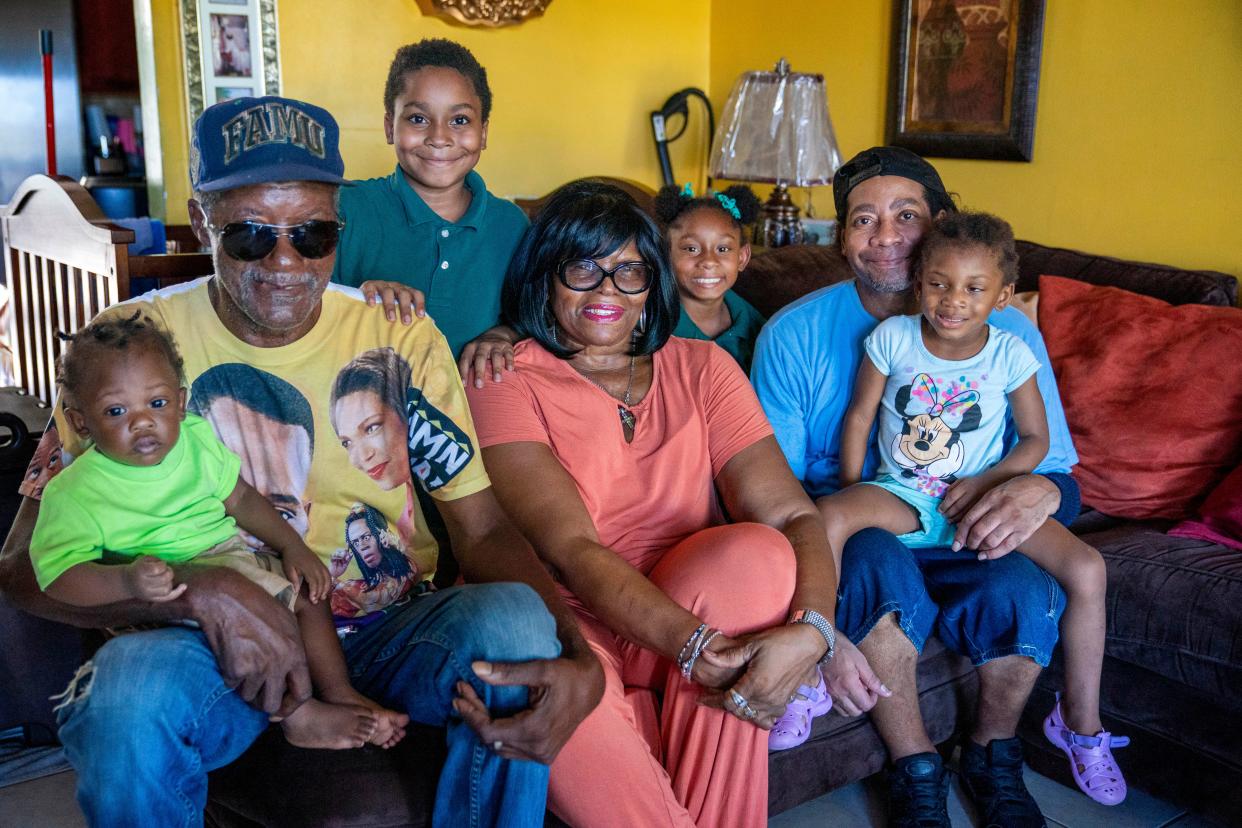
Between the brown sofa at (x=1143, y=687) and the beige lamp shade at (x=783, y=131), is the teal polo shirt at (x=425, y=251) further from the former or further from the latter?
the beige lamp shade at (x=783, y=131)

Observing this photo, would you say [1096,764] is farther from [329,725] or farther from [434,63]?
[434,63]

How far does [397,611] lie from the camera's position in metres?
1.68

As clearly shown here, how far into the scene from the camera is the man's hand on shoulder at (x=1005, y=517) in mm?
2043

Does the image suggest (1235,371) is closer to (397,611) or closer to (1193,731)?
(1193,731)

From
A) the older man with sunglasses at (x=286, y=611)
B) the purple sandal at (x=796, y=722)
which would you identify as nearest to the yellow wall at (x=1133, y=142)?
the purple sandal at (x=796, y=722)

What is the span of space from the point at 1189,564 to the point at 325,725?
166 centimetres

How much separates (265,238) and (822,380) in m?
1.18

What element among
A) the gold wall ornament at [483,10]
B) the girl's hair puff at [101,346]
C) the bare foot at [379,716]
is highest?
the gold wall ornament at [483,10]

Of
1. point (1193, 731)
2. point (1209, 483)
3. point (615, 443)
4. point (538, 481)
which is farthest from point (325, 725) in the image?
point (1209, 483)

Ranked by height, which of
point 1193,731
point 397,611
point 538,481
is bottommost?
point 1193,731

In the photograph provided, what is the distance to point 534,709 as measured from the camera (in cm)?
144

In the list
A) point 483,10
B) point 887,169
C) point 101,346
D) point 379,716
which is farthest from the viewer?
point 483,10

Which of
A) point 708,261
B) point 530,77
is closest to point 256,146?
point 708,261

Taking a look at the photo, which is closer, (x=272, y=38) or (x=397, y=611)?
(x=397, y=611)
